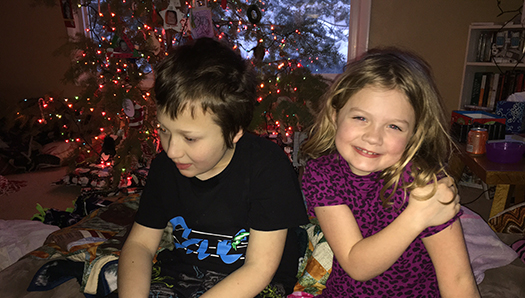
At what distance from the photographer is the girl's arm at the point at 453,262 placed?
2.77 feet

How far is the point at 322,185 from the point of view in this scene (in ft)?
3.11

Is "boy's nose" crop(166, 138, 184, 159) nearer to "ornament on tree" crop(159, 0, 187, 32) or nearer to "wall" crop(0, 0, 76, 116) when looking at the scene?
"ornament on tree" crop(159, 0, 187, 32)

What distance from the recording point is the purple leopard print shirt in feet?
3.06

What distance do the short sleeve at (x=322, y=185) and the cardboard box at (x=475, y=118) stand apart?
1.62 meters

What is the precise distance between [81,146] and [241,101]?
97.7 inches

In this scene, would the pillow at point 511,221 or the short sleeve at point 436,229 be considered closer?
the short sleeve at point 436,229

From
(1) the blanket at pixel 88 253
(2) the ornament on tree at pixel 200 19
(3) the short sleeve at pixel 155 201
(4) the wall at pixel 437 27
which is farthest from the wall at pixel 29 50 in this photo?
(3) the short sleeve at pixel 155 201

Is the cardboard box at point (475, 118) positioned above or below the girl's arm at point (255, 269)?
above

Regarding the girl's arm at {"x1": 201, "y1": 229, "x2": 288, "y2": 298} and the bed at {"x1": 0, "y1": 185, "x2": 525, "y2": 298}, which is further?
the bed at {"x1": 0, "y1": 185, "x2": 525, "y2": 298}

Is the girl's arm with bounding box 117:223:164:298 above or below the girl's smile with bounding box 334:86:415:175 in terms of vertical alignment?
below

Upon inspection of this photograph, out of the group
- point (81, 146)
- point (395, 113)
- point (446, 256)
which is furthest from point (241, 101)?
point (81, 146)

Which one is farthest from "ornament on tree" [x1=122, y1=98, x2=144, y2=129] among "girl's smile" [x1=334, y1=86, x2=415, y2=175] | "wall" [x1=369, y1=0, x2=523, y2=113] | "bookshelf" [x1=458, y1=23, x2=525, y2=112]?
"bookshelf" [x1=458, y1=23, x2=525, y2=112]

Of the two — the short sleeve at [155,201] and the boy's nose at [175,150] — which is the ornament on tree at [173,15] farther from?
the boy's nose at [175,150]

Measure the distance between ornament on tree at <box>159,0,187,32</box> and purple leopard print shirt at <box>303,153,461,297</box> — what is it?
79.2 inches
